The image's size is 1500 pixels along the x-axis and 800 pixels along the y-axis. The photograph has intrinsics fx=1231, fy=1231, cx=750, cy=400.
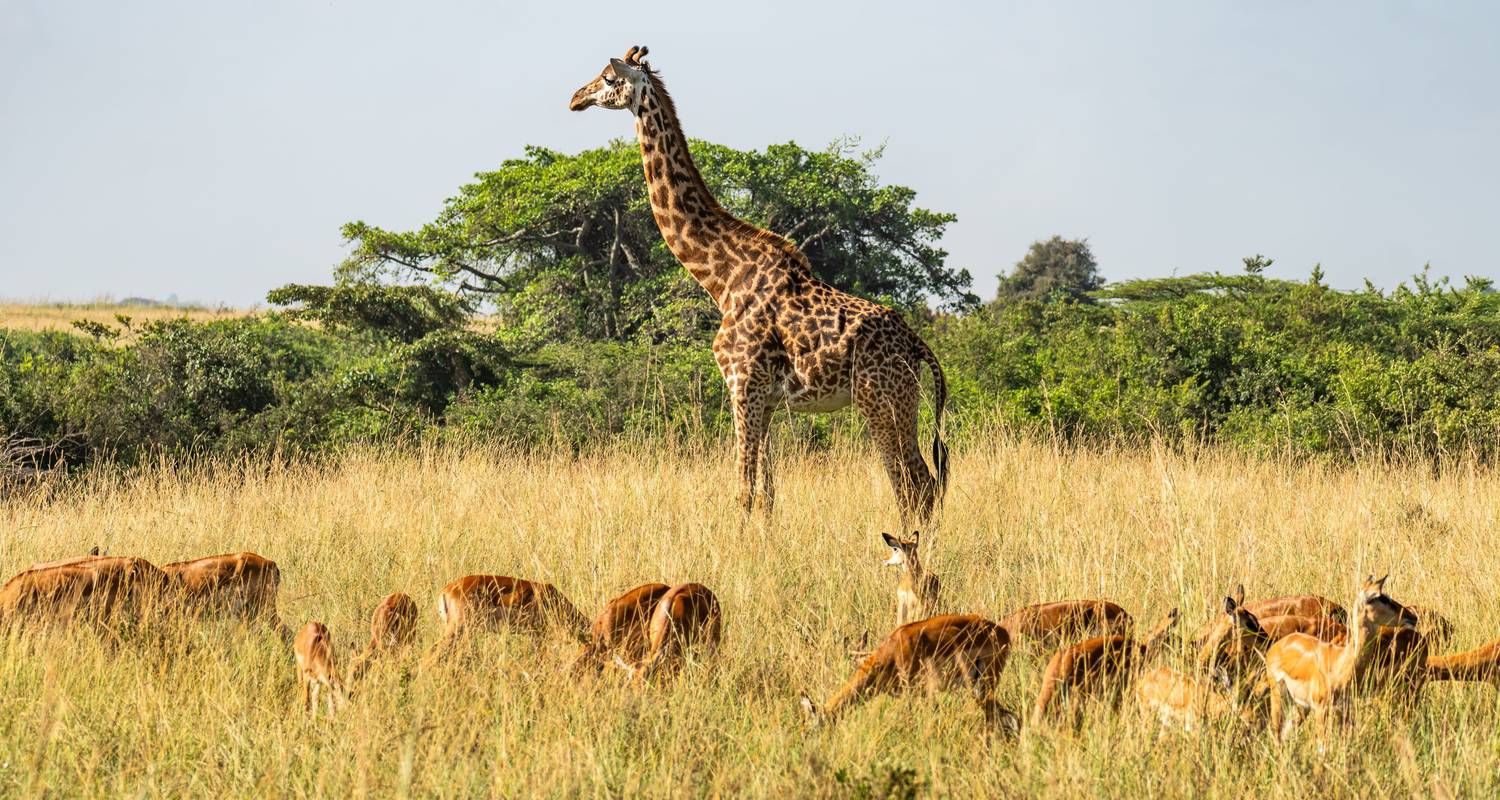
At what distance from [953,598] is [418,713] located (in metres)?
3.03

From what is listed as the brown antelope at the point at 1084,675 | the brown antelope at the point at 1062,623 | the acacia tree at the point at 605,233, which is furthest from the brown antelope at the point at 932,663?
the acacia tree at the point at 605,233

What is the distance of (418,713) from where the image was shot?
3637 millimetres

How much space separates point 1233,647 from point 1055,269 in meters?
49.3

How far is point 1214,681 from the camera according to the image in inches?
150

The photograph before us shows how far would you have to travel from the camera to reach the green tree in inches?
1942

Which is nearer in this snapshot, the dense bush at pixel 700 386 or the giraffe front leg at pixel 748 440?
the giraffe front leg at pixel 748 440

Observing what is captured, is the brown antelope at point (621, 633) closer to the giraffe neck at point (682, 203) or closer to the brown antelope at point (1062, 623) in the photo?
the brown antelope at point (1062, 623)

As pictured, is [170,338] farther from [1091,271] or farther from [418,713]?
[1091,271]

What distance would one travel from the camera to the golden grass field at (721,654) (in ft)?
11.8

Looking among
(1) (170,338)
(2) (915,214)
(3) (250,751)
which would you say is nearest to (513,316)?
(2) (915,214)

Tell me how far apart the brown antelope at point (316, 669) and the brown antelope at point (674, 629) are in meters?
0.93

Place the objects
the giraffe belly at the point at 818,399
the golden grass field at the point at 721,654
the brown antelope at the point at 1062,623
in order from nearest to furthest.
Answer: the golden grass field at the point at 721,654
the brown antelope at the point at 1062,623
the giraffe belly at the point at 818,399

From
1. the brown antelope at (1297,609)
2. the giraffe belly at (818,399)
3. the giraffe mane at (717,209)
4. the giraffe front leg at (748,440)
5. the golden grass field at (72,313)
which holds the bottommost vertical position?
the brown antelope at (1297,609)

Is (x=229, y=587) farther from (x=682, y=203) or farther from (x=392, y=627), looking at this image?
(x=682, y=203)
